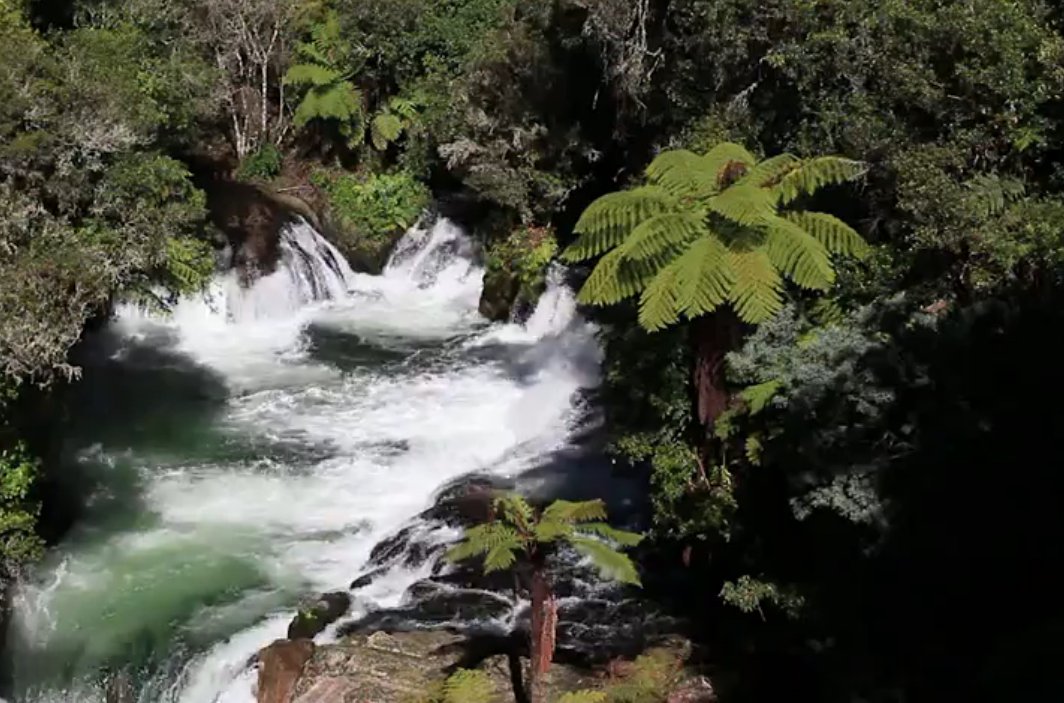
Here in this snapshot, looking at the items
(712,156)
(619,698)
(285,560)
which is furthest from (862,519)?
(285,560)

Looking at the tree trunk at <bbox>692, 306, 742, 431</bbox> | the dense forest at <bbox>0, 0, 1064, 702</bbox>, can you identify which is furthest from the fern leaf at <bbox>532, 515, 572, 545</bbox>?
the tree trunk at <bbox>692, 306, 742, 431</bbox>

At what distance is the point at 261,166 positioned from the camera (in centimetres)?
2209

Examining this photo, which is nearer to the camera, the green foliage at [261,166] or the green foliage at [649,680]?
the green foliage at [649,680]

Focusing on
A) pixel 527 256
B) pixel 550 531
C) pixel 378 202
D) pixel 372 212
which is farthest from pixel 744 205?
pixel 378 202

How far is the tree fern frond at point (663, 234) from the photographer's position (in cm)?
808

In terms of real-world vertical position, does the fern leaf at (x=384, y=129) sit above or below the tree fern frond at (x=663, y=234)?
above

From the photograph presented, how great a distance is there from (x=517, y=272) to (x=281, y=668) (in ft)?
30.7

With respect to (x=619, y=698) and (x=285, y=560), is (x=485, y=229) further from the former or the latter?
(x=619, y=698)

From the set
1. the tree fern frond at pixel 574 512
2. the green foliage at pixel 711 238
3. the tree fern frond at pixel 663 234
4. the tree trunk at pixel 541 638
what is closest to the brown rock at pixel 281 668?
the tree trunk at pixel 541 638

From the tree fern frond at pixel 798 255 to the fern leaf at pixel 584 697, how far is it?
3666 mm

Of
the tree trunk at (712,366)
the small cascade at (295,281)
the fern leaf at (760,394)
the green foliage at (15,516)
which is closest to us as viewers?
the fern leaf at (760,394)

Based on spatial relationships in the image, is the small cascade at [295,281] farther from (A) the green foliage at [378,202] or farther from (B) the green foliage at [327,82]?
→ (B) the green foliage at [327,82]

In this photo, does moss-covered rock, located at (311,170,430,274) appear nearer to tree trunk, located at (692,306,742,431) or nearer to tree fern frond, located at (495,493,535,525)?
tree trunk, located at (692,306,742,431)

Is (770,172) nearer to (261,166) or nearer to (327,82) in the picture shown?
(327,82)
